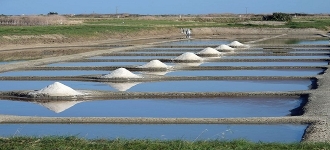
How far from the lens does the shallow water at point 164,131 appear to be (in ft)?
19.7

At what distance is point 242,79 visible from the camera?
11688 mm

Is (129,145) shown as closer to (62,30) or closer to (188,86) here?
(188,86)

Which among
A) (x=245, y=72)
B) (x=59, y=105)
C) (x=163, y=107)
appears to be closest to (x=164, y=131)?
(x=163, y=107)

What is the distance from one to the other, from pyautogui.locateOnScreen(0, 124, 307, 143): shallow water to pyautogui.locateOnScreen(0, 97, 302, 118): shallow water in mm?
899

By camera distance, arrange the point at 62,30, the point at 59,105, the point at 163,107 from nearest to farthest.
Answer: the point at 163,107 < the point at 59,105 < the point at 62,30

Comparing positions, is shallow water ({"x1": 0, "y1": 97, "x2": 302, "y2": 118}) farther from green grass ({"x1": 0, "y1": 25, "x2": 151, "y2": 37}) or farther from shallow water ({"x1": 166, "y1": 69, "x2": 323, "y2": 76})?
green grass ({"x1": 0, "y1": 25, "x2": 151, "y2": 37})

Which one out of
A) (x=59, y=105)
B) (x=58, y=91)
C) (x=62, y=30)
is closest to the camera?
(x=59, y=105)

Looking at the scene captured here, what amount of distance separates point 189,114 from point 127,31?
2645 cm

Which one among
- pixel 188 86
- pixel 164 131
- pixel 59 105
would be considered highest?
pixel 188 86

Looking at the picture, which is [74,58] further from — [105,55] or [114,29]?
[114,29]

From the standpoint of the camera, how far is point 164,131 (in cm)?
637

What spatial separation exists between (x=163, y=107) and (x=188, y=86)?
2.41 m

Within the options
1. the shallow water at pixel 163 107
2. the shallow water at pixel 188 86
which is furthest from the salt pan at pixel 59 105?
the shallow water at pixel 188 86

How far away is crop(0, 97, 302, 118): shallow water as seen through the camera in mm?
7707
